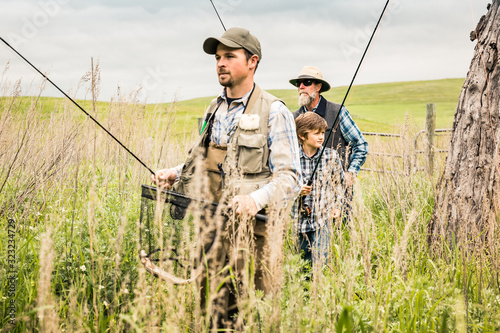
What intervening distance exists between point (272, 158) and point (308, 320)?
883 mm

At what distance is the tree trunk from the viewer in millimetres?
2715

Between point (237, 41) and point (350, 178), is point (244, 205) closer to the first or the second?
point (237, 41)

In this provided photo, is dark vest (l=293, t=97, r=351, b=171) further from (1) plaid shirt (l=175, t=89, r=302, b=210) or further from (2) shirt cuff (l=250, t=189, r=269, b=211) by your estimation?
(2) shirt cuff (l=250, t=189, r=269, b=211)

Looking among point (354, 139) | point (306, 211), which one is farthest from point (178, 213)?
point (354, 139)

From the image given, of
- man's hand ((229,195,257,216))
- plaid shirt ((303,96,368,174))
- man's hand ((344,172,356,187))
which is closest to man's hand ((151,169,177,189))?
man's hand ((229,195,257,216))

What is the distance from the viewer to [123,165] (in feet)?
12.3

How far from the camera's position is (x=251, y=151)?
2178 mm

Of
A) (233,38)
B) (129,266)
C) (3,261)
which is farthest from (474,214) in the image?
(3,261)

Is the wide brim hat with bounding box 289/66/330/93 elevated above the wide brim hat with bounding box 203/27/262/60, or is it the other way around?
the wide brim hat with bounding box 289/66/330/93

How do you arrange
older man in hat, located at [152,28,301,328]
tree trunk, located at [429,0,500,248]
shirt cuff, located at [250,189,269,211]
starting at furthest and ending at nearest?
tree trunk, located at [429,0,500,248] → older man in hat, located at [152,28,301,328] → shirt cuff, located at [250,189,269,211]

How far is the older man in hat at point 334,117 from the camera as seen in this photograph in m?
3.79

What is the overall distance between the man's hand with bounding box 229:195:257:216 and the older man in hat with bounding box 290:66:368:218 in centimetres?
195

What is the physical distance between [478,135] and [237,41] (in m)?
1.85

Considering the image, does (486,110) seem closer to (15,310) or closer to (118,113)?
(118,113)
